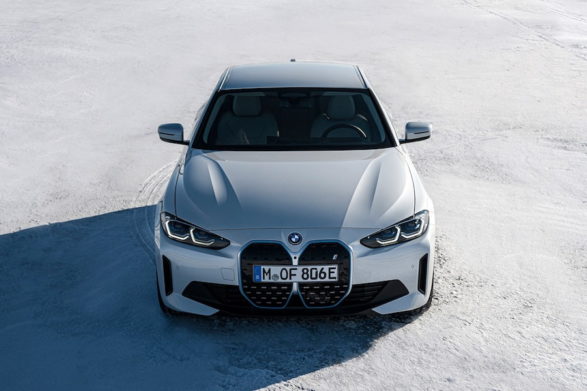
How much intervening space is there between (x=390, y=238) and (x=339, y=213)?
1.14 feet

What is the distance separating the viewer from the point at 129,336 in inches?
193

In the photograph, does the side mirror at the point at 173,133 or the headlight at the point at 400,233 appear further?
the side mirror at the point at 173,133

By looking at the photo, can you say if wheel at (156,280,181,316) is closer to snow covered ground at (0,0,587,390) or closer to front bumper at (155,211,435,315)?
snow covered ground at (0,0,587,390)

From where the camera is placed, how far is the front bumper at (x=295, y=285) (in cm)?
454

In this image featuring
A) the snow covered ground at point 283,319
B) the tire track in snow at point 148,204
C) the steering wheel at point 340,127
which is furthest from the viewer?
the tire track in snow at point 148,204

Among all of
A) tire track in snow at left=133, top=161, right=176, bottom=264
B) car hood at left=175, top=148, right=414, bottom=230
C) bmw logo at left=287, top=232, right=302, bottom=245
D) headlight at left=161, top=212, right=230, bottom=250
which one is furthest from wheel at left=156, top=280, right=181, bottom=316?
bmw logo at left=287, top=232, right=302, bottom=245

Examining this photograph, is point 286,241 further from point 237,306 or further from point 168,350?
point 168,350

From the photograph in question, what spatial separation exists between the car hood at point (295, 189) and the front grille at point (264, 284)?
15cm

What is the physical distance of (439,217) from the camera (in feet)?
22.9

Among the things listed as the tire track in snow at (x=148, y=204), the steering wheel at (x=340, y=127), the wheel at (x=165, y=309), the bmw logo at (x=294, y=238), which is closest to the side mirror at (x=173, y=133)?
the tire track in snow at (x=148, y=204)

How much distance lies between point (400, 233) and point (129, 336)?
186 cm

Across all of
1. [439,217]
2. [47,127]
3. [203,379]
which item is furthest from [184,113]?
[203,379]

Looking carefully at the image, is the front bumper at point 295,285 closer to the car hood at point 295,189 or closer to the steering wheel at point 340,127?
the car hood at point 295,189

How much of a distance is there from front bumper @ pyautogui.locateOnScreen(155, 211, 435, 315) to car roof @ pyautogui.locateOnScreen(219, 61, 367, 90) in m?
1.76
